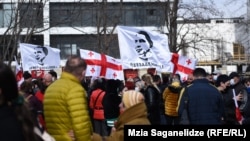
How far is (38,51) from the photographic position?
20203 mm

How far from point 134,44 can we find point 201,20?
19208 millimetres

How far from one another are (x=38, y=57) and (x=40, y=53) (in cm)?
17

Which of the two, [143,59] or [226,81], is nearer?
[226,81]

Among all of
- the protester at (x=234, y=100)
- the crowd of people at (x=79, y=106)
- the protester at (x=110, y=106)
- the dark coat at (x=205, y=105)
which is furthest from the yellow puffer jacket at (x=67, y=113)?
the protester at (x=110, y=106)

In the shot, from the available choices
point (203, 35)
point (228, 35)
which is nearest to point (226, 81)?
point (203, 35)

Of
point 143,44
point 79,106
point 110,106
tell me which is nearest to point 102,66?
point 143,44

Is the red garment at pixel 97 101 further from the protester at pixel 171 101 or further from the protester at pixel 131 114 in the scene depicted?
the protester at pixel 131 114

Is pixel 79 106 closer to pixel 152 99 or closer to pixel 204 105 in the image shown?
pixel 204 105

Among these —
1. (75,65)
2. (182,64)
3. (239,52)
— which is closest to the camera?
(75,65)

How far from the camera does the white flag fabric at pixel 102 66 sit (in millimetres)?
16422

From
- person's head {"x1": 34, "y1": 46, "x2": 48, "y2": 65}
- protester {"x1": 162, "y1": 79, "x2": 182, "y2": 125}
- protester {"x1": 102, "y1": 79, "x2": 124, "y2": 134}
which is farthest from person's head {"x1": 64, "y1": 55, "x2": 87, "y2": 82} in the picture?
→ person's head {"x1": 34, "y1": 46, "x2": 48, "y2": 65}

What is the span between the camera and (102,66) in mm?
16531

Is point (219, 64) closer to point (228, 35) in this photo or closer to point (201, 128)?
point (228, 35)

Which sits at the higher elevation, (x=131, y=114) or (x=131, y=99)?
(x=131, y=99)
